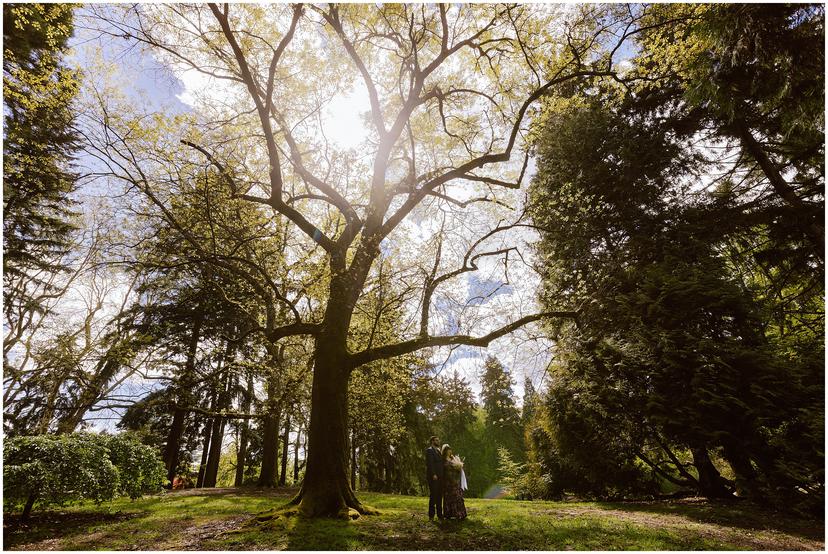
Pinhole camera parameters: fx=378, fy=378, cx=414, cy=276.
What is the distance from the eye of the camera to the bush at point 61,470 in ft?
19.6

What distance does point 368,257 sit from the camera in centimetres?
849

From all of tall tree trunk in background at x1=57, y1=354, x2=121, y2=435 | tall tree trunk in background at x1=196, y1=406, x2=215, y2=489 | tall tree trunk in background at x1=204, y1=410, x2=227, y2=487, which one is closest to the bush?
tall tree trunk in background at x1=57, y1=354, x2=121, y2=435

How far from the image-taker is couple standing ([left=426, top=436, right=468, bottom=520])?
24.0 ft

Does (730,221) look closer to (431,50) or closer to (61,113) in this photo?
(431,50)

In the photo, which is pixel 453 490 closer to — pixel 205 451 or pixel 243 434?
pixel 243 434

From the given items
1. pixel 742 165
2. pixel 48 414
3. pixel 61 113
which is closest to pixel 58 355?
pixel 48 414

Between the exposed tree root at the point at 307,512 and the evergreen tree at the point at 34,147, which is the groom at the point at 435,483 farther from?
the evergreen tree at the point at 34,147

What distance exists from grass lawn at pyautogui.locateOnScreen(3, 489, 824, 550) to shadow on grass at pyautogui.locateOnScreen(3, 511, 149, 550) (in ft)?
0.05

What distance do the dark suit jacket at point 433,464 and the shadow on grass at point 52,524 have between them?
19.8ft

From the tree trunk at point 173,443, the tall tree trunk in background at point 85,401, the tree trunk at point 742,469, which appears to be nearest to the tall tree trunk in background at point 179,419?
the tree trunk at point 173,443

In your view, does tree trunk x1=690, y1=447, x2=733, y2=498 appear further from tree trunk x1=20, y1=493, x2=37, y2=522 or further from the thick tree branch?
tree trunk x1=20, y1=493, x2=37, y2=522

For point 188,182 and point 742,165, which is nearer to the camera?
point 188,182

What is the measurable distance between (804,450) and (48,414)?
67.1 feet

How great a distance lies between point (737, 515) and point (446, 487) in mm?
5664
